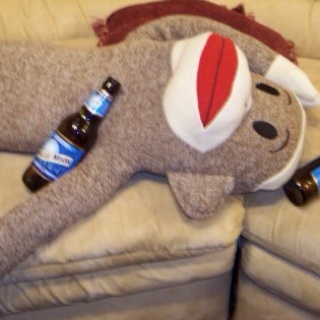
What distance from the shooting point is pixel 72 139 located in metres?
0.84

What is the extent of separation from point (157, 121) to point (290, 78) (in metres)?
0.29

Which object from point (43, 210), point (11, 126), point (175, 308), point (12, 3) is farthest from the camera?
point (12, 3)

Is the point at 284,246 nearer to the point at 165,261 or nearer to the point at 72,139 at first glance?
the point at 165,261

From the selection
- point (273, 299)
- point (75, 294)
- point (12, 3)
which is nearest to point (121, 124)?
point (75, 294)

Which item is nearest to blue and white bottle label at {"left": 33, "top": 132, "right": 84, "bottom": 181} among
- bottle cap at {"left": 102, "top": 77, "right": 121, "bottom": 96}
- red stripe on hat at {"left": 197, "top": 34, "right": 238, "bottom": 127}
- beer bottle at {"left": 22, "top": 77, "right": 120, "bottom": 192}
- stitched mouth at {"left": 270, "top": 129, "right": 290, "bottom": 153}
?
beer bottle at {"left": 22, "top": 77, "right": 120, "bottom": 192}

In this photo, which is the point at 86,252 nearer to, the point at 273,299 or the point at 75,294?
the point at 75,294

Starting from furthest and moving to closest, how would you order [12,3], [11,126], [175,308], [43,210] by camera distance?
[12,3] < [175,308] < [11,126] < [43,210]

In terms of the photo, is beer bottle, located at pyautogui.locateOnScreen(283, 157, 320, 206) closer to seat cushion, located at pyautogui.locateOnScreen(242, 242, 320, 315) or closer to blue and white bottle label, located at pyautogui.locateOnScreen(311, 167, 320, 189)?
blue and white bottle label, located at pyautogui.locateOnScreen(311, 167, 320, 189)

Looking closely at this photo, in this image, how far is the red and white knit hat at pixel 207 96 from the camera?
0.81 metres

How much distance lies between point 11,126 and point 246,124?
0.42 meters

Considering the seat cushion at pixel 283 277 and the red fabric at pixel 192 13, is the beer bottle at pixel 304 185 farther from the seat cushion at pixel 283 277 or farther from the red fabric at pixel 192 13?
the red fabric at pixel 192 13

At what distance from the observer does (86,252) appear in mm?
832

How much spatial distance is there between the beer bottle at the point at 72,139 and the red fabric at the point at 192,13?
0.33 metres

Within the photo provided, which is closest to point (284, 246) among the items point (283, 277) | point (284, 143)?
point (283, 277)
